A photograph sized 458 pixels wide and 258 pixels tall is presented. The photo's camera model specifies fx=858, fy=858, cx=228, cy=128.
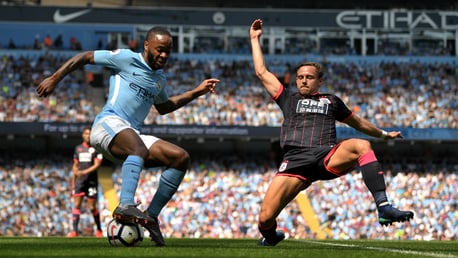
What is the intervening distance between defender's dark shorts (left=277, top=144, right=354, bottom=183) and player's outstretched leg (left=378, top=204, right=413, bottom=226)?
3.33 ft

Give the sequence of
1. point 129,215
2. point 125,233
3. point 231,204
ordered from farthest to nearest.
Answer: point 231,204 → point 125,233 → point 129,215

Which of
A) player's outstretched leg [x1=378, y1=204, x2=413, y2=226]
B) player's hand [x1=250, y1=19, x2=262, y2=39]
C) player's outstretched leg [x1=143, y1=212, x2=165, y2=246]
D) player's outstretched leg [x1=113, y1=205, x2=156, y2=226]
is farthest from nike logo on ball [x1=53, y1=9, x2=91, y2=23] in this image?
player's outstretched leg [x1=378, y1=204, x2=413, y2=226]

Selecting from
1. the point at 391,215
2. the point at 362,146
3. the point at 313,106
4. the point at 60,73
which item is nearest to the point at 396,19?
the point at 313,106

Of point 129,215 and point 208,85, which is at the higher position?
point 208,85

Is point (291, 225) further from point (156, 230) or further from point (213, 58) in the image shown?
point (156, 230)

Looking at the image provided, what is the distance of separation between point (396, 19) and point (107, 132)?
33321 millimetres

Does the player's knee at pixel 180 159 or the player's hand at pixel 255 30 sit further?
the player's hand at pixel 255 30

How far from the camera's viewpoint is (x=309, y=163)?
32.2 ft

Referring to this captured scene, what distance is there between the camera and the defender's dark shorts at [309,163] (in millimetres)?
9734

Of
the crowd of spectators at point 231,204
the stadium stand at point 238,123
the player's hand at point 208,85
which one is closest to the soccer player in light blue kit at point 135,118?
the player's hand at point 208,85

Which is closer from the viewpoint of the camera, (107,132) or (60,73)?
(60,73)

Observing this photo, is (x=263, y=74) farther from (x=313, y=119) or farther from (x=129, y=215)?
(x=129, y=215)

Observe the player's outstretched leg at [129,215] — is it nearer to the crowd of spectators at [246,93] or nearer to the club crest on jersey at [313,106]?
the club crest on jersey at [313,106]

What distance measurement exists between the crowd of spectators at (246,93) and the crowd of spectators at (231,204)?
6.86 feet
